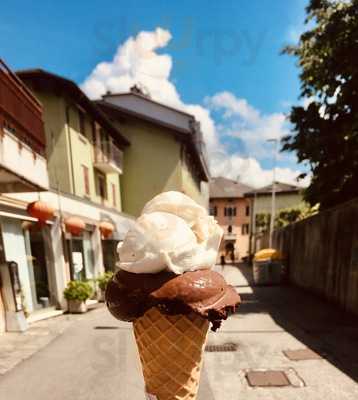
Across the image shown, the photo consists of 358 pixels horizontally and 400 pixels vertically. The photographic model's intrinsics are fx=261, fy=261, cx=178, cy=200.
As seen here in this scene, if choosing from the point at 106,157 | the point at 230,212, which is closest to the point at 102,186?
the point at 106,157

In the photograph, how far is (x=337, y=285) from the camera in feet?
28.4

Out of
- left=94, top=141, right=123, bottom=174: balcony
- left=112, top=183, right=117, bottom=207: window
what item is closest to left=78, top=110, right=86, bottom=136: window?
left=94, top=141, right=123, bottom=174: balcony

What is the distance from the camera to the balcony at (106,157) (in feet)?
51.9

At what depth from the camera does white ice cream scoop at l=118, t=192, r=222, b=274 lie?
1878 millimetres

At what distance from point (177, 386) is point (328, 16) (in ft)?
36.6

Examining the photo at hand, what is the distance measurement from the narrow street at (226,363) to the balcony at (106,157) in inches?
399

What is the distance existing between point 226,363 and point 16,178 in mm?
6233

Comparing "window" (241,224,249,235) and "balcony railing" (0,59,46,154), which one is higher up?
"balcony railing" (0,59,46,154)

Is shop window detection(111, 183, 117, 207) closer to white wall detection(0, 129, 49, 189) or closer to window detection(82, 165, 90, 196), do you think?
window detection(82, 165, 90, 196)

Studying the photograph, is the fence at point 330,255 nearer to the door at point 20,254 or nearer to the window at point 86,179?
the door at point 20,254

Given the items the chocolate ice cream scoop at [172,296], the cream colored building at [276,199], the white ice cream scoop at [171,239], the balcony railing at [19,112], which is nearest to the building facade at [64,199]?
the balcony railing at [19,112]

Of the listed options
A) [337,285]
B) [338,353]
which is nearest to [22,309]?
[338,353]

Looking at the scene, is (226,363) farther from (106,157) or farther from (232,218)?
(232,218)

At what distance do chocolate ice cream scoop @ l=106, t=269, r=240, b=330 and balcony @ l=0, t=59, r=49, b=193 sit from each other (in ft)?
17.0
